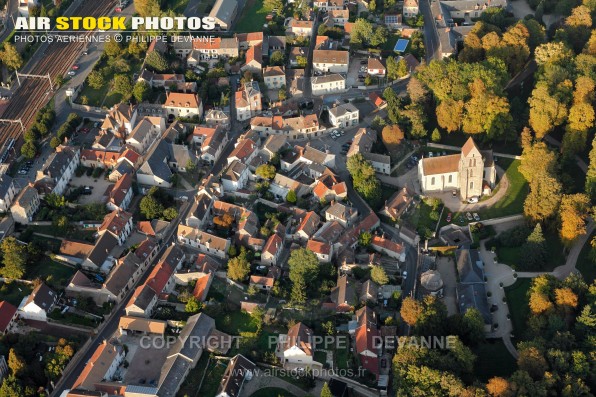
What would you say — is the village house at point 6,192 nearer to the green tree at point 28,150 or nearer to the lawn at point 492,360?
the green tree at point 28,150

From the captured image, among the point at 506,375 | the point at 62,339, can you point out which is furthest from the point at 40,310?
the point at 506,375

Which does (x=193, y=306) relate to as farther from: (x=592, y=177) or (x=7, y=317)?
(x=592, y=177)

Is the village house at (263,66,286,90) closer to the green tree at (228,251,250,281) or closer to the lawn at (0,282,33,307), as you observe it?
the green tree at (228,251,250,281)

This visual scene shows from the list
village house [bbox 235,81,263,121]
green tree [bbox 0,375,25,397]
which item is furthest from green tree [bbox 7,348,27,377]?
village house [bbox 235,81,263,121]

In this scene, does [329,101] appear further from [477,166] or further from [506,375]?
[506,375]

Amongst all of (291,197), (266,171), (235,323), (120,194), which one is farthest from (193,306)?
(266,171)

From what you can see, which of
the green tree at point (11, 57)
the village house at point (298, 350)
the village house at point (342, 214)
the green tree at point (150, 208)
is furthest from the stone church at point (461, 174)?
the green tree at point (11, 57)

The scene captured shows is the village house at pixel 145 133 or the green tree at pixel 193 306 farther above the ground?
the village house at pixel 145 133
